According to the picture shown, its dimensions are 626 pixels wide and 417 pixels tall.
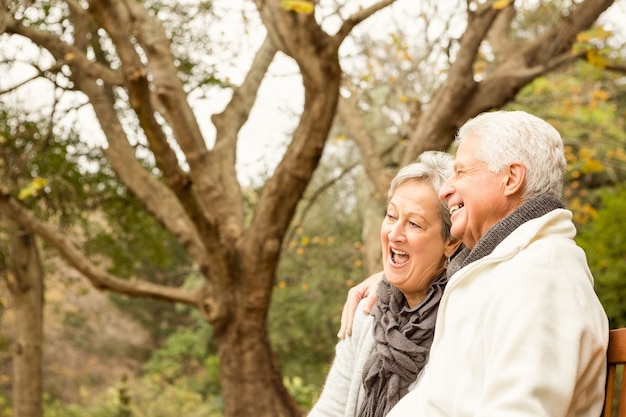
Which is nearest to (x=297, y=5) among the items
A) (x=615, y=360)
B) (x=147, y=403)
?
(x=615, y=360)

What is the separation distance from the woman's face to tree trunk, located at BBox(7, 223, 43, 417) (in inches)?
304

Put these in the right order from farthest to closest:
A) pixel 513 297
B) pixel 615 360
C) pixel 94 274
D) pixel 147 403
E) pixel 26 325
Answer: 1. pixel 147 403
2. pixel 26 325
3. pixel 94 274
4. pixel 615 360
5. pixel 513 297

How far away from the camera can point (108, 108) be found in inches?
283

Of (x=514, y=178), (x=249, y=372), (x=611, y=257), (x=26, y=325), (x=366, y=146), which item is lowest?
(x=249, y=372)

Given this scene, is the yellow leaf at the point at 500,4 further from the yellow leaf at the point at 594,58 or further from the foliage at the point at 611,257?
the foliage at the point at 611,257

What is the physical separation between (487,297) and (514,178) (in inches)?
12.7

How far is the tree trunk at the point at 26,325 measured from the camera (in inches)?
375

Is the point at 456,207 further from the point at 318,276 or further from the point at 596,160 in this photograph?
the point at 318,276

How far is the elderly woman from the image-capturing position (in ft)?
8.16

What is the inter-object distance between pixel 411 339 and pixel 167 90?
3.71 metres

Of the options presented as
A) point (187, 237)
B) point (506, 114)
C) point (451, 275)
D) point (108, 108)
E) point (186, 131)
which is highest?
point (108, 108)

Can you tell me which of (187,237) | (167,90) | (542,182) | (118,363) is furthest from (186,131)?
(118,363)

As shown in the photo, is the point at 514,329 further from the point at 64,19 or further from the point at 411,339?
the point at 64,19

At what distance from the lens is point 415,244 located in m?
2.59
